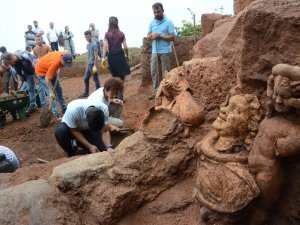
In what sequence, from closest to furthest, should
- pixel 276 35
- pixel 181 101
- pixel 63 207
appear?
pixel 276 35 < pixel 63 207 < pixel 181 101

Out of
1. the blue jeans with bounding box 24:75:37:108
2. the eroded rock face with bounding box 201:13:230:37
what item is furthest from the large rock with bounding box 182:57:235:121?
the blue jeans with bounding box 24:75:37:108

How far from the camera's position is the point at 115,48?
7590 millimetres

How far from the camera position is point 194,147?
3375 millimetres

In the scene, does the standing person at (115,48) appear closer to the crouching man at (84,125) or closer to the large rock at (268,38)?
the crouching man at (84,125)

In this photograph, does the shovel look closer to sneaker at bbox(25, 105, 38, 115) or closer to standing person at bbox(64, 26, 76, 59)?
sneaker at bbox(25, 105, 38, 115)

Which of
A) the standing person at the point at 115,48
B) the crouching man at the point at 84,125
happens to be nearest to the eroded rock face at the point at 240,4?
the standing person at the point at 115,48

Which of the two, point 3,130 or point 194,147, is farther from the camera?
point 3,130

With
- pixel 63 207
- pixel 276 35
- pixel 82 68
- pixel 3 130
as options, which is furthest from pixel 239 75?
pixel 82 68

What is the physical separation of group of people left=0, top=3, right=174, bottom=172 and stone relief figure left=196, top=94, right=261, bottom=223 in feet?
5.91

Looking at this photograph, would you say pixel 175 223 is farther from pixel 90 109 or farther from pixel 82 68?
pixel 82 68

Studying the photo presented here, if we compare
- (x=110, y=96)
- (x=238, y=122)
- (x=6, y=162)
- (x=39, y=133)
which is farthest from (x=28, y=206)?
(x=39, y=133)

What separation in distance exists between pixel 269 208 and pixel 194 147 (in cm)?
87

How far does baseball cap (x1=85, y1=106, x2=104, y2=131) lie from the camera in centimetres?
429

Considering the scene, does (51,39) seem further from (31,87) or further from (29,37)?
(31,87)
